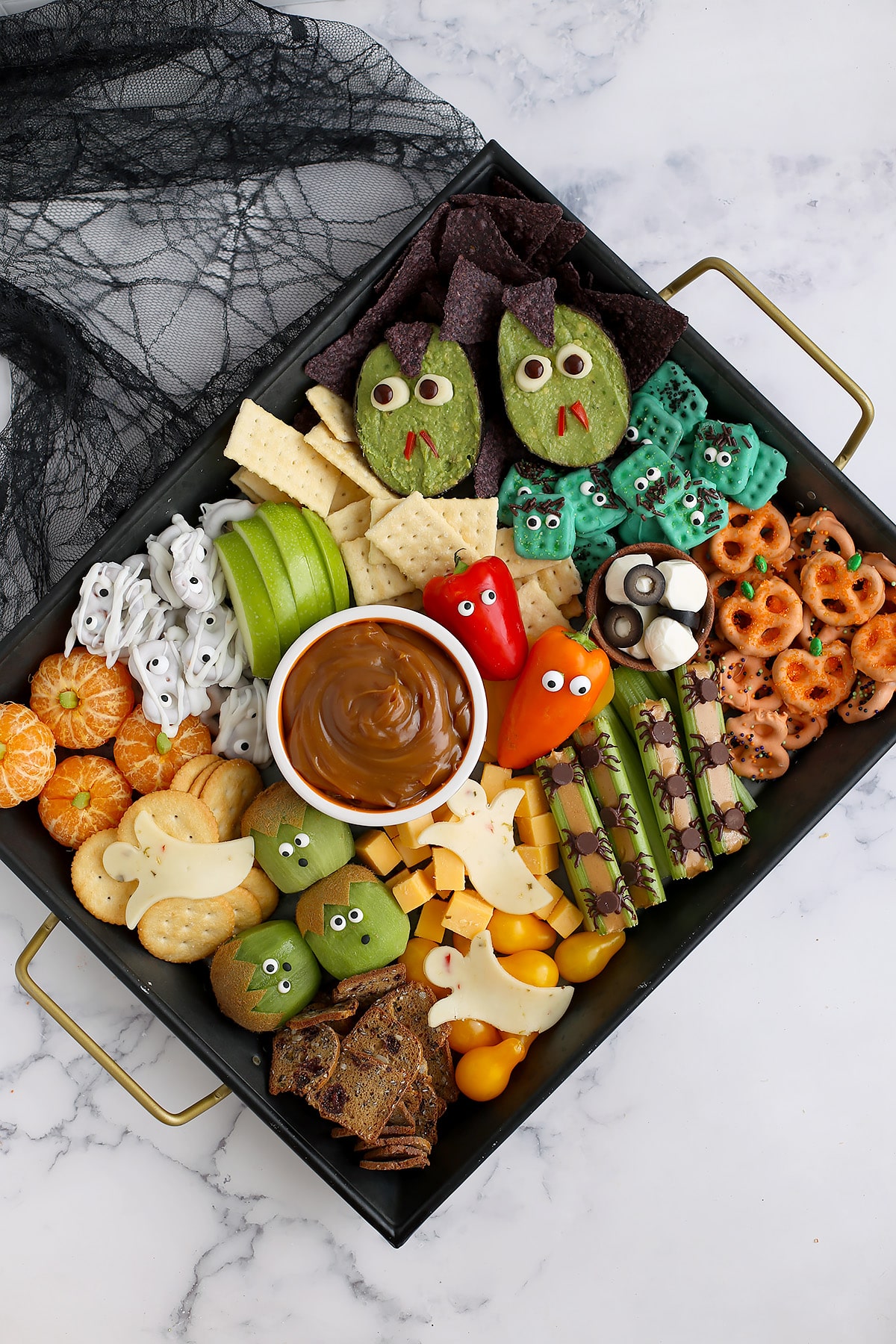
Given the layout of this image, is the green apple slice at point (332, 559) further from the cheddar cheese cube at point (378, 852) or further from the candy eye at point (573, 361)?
the candy eye at point (573, 361)

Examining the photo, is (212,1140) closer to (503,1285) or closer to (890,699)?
(503,1285)

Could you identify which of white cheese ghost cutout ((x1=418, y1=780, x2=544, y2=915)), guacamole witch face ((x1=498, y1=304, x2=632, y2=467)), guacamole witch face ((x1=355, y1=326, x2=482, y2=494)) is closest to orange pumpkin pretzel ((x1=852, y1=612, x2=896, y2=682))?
guacamole witch face ((x1=498, y1=304, x2=632, y2=467))

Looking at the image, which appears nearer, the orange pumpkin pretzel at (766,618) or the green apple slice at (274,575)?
the green apple slice at (274,575)

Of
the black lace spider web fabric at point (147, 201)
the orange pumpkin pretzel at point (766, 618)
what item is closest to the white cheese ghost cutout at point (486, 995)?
the orange pumpkin pretzel at point (766, 618)

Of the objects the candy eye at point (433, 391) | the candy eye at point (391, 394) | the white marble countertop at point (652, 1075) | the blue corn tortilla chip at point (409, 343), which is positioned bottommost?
the white marble countertop at point (652, 1075)

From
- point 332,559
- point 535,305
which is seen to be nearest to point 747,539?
point 535,305

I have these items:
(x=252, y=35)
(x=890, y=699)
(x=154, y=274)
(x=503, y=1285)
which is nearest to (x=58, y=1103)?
(x=503, y=1285)

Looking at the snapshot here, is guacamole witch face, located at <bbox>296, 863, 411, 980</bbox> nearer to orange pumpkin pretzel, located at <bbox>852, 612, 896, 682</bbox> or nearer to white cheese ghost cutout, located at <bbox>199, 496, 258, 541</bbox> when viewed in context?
white cheese ghost cutout, located at <bbox>199, 496, 258, 541</bbox>

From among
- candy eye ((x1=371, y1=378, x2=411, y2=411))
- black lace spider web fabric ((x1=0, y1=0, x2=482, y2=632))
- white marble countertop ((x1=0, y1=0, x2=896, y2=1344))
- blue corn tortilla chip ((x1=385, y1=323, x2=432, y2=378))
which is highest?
black lace spider web fabric ((x1=0, y1=0, x2=482, y2=632))
